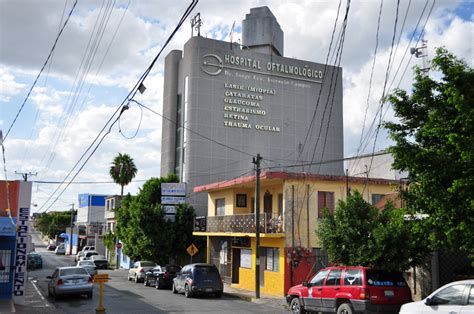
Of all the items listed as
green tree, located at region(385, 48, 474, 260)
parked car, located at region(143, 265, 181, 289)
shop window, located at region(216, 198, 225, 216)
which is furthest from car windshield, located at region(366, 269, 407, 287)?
shop window, located at region(216, 198, 225, 216)

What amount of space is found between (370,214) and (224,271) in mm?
17010

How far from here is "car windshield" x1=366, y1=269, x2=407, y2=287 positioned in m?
14.3

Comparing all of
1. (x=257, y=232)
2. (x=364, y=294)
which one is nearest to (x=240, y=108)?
(x=257, y=232)

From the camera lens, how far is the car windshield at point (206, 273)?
79.0 feet

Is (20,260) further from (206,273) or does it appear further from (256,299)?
(256,299)

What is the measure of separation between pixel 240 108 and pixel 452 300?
39046mm

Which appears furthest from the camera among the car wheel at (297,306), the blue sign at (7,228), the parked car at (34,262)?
the parked car at (34,262)

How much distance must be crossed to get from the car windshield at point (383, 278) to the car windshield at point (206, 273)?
37.2 ft

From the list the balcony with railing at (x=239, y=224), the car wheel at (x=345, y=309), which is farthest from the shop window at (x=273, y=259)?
the car wheel at (x=345, y=309)

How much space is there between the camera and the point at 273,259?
26562 mm

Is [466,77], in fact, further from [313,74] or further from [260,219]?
[313,74]

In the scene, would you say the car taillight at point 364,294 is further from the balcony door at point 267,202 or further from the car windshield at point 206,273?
the balcony door at point 267,202

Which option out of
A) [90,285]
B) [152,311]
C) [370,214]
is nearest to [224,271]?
[90,285]

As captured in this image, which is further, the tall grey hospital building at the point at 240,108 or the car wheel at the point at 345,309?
the tall grey hospital building at the point at 240,108
